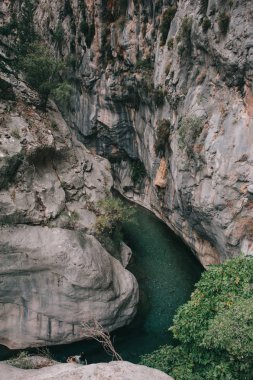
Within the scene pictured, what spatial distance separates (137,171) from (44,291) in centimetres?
1538

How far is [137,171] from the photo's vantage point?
2961 centimetres

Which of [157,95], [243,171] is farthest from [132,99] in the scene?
[243,171]

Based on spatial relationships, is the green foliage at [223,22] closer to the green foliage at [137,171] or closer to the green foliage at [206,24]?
the green foliage at [206,24]

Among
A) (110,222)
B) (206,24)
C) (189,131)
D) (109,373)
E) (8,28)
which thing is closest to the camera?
(109,373)

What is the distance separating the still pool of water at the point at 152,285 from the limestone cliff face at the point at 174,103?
118 centimetres

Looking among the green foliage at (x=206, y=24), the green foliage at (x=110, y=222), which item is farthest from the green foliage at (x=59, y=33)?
the green foliage at (x=206, y=24)

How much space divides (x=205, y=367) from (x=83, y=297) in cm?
638

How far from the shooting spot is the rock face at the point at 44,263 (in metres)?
16.0

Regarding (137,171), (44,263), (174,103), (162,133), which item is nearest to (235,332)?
(44,263)

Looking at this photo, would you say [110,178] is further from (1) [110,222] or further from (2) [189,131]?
(2) [189,131]

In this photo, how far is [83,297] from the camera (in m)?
16.2

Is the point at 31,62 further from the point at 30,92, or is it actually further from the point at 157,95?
the point at 157,95

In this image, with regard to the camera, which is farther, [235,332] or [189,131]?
[189,131]

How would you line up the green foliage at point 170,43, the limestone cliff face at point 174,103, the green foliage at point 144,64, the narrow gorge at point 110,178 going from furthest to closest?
the green foliage at point 144,64, the green foliage at point 170,43, the narrow gorge at point 110,178, the limestone cliff face at point 174,103
